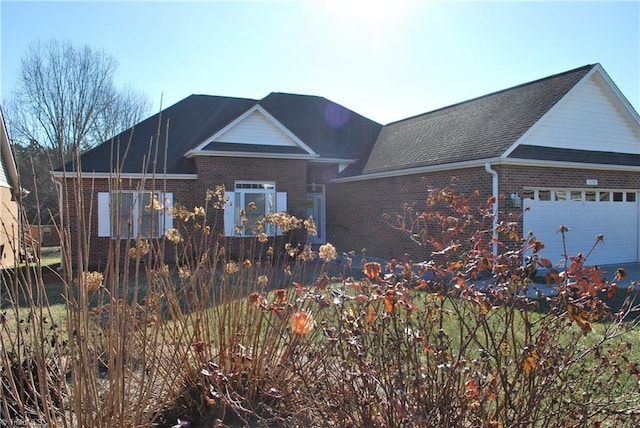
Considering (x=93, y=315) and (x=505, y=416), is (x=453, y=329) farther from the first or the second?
(x=93, y=315)

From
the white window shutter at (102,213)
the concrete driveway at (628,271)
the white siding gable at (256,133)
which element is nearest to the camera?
the concrete driveway at (628,271)

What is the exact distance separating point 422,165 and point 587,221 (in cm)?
494

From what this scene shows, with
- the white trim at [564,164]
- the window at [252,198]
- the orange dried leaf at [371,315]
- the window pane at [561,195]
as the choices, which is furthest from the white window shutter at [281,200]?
the orange dried leaf at [371,315]

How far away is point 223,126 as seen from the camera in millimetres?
15641

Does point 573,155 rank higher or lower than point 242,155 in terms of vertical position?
lower

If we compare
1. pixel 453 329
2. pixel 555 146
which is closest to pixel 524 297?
pixel 453 329

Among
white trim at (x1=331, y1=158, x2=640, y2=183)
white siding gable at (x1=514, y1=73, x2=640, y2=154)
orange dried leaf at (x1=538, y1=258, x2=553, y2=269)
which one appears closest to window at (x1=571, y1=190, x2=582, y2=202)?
white trim at (x1=331, y1=158, x2=640, y2=183)

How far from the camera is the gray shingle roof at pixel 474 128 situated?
41.9 feet

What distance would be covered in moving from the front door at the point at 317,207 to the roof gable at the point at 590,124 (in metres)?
8.56

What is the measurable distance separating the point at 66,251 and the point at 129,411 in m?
1.00

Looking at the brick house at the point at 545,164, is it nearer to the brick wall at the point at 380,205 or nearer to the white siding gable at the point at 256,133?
the brick wall at the point at 380,205

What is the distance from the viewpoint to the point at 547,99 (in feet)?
43.8

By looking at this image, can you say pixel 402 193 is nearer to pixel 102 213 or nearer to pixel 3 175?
pixel 102 213

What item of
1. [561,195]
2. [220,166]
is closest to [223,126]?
[220,166]
